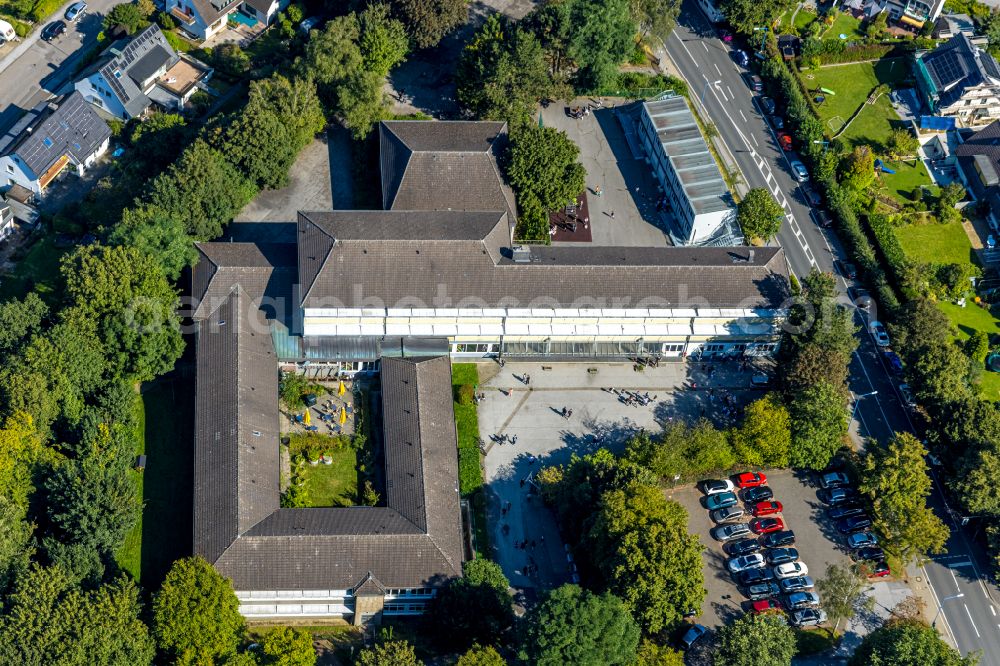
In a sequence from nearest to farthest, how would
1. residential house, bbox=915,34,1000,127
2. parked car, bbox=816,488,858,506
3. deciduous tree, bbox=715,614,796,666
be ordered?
deciduous tree, bbox=715,614,796,666 < parked car, bbox=816,488,858,506 < residential house, bbox=915,34,1000,127


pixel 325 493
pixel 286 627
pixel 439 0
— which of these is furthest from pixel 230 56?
pixel 286 627

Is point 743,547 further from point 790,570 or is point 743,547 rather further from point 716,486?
point 716,486

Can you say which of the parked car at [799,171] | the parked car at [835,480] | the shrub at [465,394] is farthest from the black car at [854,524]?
the parked car at [799,171]

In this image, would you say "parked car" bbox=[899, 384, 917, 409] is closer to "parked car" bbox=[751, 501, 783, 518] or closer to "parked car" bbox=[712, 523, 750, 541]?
"parked car" bbox=[751, 501, 783, 518]

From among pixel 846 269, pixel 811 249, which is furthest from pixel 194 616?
pixel 846 269

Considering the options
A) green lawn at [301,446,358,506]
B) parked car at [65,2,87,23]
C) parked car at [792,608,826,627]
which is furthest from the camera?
parked car at [65,2,87,23]

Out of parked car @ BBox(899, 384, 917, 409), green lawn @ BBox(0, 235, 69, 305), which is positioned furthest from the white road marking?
green lawn @ BBox(0, 235, 69, 305)

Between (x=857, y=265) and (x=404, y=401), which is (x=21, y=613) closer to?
(x=404, y=401)
